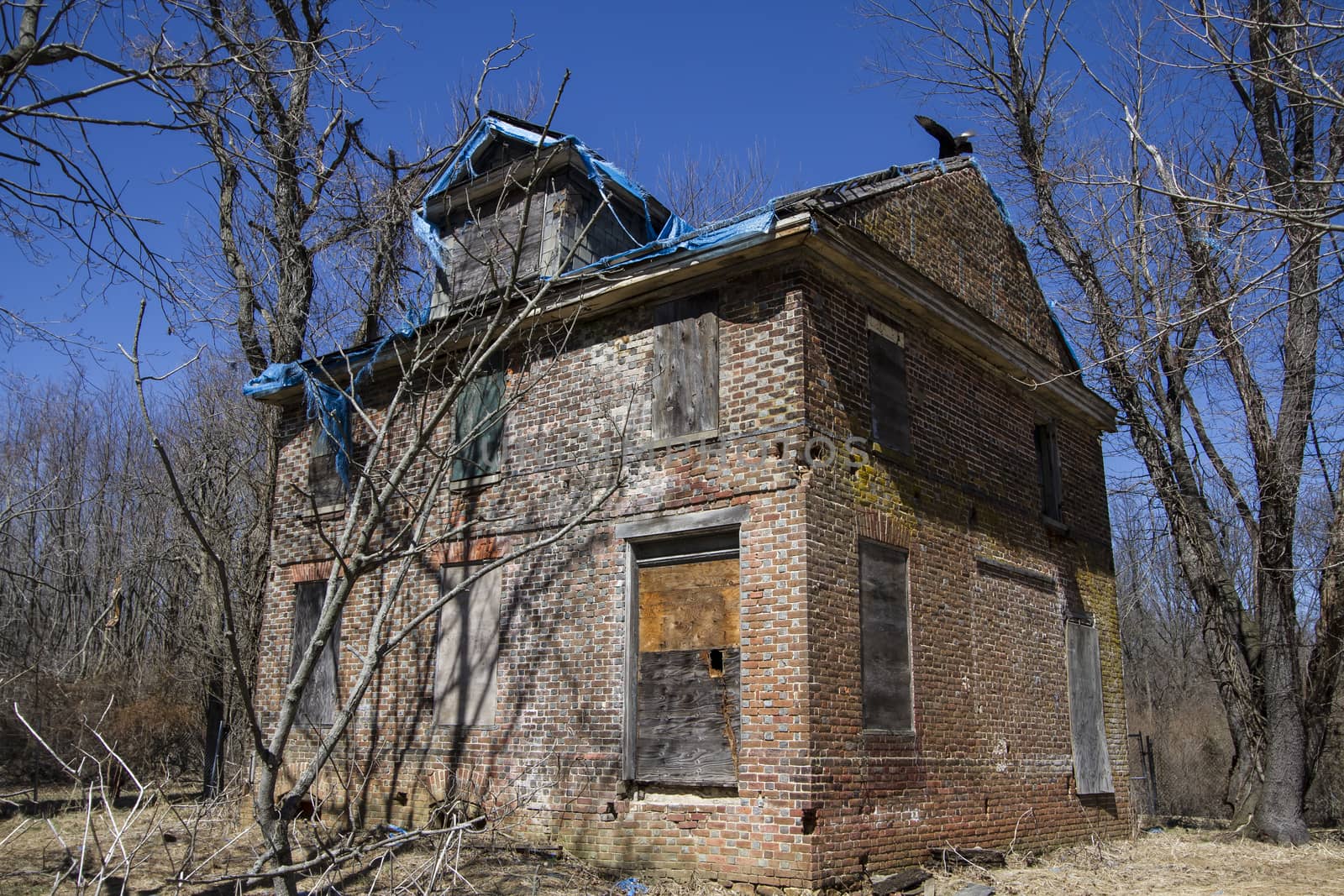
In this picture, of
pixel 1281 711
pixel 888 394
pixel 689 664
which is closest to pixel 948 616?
pixel 888 394

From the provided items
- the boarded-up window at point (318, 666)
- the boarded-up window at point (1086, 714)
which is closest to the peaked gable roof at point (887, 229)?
the boarded-up window at point (318, 666)

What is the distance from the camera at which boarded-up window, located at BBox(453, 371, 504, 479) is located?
11695 millimetres

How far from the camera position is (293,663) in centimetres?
1295

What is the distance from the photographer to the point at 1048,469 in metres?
14.1

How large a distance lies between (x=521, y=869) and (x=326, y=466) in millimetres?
6642

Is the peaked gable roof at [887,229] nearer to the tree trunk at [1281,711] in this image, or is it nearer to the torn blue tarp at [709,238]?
the torn blue tarp at [709,238]

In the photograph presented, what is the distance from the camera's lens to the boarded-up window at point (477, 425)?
1170 centimetres

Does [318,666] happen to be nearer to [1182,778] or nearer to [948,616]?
[948,616]

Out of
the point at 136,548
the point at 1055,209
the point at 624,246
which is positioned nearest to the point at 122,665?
the point at 136,548

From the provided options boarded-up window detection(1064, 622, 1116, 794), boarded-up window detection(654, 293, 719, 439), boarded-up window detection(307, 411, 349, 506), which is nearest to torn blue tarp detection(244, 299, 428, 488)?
boarded-up window detection(307, 411, 349, 506)

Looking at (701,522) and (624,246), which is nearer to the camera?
(701,522)

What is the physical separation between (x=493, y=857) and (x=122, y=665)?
14.0m

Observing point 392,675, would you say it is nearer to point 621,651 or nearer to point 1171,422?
point 621,651

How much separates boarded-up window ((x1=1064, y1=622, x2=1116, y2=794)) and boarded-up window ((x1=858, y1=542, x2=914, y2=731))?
4.26 m
